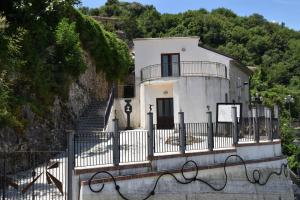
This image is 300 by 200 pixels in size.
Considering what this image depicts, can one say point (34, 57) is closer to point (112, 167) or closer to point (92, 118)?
point (112, 167)

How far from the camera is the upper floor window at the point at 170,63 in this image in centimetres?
3033

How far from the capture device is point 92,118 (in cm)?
2633

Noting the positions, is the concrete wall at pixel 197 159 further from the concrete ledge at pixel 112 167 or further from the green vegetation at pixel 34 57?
the green vegetation at pixel 34 57

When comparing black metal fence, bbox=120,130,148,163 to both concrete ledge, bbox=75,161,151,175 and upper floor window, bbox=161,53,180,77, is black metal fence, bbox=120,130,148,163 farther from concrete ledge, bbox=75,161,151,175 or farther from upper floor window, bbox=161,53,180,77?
upper floor window, bbox=161,53,180,77

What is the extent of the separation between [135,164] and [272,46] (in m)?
70.0

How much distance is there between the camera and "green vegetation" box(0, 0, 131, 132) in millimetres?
16547

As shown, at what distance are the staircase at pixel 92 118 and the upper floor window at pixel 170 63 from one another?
5.14m

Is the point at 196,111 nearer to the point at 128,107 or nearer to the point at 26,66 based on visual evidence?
the point at 128,107

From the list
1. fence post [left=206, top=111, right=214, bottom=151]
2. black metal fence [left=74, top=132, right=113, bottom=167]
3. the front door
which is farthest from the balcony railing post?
the front door

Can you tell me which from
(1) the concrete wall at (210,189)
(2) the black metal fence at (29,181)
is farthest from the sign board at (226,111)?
(2) the black metal fence at (29,181)

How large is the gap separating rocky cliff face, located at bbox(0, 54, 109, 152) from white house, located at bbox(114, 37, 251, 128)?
11.6 ft

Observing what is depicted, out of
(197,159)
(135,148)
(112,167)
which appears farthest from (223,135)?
(112,167)

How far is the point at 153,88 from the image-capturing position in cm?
2925

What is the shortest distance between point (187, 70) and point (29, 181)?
17.0m
